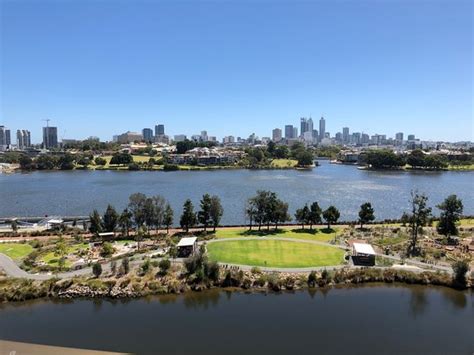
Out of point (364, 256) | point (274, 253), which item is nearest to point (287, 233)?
point (274, 253)

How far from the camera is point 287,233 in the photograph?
2716cm

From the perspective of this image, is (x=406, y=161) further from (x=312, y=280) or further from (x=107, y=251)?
(x=107, y=251)

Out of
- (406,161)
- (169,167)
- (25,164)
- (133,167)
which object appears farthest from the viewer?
(406,161)

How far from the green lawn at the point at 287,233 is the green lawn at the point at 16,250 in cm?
1218

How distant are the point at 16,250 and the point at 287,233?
17.9 m

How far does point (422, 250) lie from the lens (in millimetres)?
23188

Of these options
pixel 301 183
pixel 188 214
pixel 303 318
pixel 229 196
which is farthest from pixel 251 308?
pixel 301 183

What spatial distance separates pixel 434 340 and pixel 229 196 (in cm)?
3408

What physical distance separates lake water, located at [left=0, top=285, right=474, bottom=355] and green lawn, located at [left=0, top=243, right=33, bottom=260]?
6158 millimetres

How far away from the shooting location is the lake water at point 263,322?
14062 mm

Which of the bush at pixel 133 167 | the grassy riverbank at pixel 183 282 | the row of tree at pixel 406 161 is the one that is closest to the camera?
the grassy riverbank at pixel 183 282

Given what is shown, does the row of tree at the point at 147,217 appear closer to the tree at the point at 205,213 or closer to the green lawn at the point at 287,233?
the tree at the point at 205,213

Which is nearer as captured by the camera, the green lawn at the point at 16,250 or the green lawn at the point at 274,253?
the green lawn at the point at 274,253

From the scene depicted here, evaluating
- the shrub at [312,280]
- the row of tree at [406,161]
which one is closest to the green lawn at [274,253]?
the shrub at [312,280]
